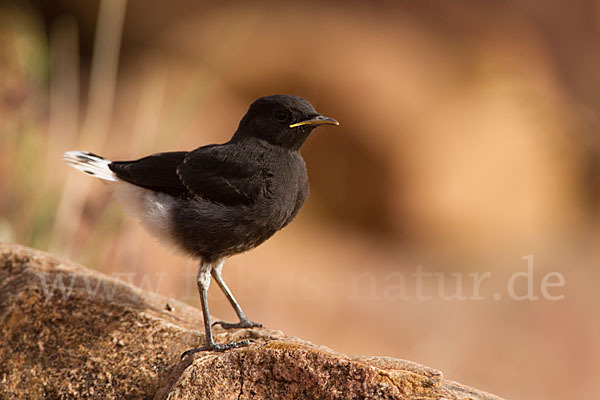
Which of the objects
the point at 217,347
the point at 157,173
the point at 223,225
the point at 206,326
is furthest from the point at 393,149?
the point at 217,347

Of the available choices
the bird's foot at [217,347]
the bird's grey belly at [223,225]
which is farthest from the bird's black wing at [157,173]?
the bird's foot at [217,347]

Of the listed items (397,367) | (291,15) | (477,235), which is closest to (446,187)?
(477,235)

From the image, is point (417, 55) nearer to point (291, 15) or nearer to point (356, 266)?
point (291, 15)

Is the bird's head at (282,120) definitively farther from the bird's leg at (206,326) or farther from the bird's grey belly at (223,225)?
the bird's leg at (206,326)

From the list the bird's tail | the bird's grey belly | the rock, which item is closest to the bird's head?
the bird's grey belly

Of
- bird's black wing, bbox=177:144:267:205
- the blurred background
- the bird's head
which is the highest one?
the bird's head

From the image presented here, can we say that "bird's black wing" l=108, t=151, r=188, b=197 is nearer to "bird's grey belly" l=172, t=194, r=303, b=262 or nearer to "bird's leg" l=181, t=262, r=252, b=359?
"bird's grey belly" l=172, t=194, r=303, b=262

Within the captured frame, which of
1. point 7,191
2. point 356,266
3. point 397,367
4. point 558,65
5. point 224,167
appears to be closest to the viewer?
point 397,367
